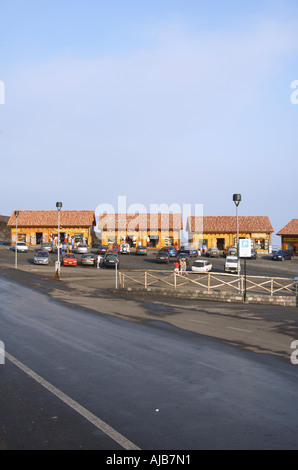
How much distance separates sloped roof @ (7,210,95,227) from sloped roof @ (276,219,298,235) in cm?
3037

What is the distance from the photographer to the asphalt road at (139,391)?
5.68m

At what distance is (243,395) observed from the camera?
293 inches

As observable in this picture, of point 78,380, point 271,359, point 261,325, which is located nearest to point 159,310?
point 261,325

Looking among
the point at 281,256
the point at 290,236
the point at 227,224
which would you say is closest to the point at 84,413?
the point at 281,256

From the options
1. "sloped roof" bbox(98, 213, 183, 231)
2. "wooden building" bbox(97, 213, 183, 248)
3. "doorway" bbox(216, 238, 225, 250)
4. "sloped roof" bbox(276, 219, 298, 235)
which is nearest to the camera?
"sloped roof" bbox(276, 219, 298, 235)

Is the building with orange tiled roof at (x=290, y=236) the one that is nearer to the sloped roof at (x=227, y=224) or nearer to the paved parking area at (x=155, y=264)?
the sloped roof at (x=227, y=224)

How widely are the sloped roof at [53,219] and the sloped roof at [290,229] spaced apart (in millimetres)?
30370

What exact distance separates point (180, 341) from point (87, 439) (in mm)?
6437

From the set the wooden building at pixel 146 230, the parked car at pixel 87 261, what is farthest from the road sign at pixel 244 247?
the wooden building at pixel 146 230

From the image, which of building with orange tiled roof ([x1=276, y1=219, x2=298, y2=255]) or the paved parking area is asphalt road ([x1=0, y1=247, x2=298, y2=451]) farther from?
building with orange tiled roof ([x1=276, y1=219, x2=298, y2=255])

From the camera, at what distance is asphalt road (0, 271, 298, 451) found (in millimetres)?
5676

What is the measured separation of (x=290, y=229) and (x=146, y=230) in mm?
22541

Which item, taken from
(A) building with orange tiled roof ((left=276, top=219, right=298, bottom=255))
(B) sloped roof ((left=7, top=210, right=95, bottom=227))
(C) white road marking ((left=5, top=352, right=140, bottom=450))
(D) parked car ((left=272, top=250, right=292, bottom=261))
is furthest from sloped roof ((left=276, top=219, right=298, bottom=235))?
(C) white road marking ((left=5, top=352, right=140, bottom=450))

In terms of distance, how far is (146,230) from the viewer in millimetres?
68000
